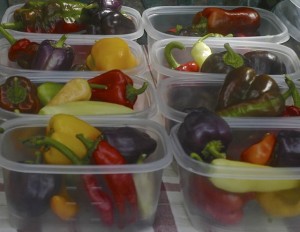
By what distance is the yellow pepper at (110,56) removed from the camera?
57.7 inches

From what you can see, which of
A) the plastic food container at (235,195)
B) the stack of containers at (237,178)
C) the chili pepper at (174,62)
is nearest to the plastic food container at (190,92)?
the stack of containers at (237,178)

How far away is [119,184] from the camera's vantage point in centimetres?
100

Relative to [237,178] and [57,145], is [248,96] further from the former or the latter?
[57,145]

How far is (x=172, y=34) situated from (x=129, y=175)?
Result: 2.54ft

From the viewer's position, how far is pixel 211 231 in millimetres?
1079

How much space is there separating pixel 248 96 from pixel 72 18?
67cm

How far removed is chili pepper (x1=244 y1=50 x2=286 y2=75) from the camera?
1485 mm

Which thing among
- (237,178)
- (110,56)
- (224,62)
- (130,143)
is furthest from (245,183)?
(110,56)

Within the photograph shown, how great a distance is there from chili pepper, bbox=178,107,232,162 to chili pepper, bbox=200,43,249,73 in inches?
13.4

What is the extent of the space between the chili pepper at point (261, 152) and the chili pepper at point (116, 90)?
1.00 ft

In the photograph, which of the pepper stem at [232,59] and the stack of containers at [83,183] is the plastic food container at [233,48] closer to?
the pepper stem at [232,59]

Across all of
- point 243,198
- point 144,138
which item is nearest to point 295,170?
point 243,198

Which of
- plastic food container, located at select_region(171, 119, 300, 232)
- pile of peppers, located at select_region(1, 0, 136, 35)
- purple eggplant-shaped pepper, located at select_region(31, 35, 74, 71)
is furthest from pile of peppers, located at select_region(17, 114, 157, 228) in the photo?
pile of peppers, located at select_region(1, 0, 136, 35)

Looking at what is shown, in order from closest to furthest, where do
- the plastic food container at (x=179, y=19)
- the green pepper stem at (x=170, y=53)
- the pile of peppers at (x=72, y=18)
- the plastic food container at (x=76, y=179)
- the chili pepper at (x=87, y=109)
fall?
the plastic food container at (x=76, y=179)
the chili pepper at (x=87, y=109)
the green pepper stem at (x=170, y=53)
the pile of peppers at (x=72, y=18)
the plastic food container at (x=179, y=19)
